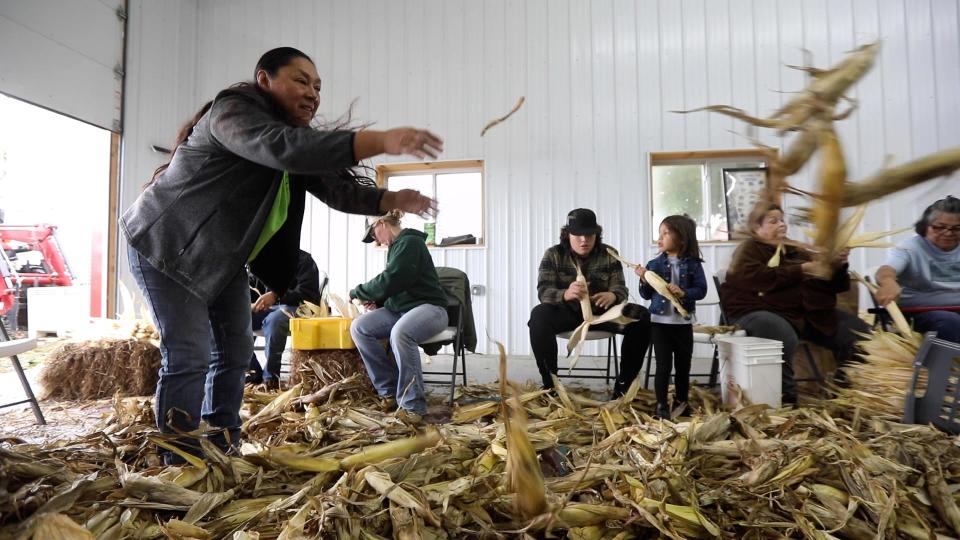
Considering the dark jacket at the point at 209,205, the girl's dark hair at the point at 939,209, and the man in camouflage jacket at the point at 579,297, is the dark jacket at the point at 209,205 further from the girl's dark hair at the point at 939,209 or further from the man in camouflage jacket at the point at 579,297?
the girl's dark hair at the point at 939,209

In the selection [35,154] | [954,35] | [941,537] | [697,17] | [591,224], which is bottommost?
[941,537]

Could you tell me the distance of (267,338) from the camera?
3.20 metres

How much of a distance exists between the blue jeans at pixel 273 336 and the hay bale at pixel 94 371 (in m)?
0.70

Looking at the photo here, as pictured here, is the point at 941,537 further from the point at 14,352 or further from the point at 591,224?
the point at 14,352

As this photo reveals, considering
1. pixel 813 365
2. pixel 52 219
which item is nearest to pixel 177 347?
pixel 813 365

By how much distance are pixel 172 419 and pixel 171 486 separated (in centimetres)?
30

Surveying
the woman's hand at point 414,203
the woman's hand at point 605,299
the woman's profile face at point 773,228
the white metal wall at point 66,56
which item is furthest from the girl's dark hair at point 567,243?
the white metal wall at point 66,56

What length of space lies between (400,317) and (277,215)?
1.40 m

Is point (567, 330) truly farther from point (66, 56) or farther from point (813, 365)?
point (66, 56)

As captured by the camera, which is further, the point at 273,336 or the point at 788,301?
the point at 273,336

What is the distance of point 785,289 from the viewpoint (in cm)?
256

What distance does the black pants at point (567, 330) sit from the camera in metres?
2.70

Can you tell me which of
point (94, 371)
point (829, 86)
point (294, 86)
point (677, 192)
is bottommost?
point (94, 371)

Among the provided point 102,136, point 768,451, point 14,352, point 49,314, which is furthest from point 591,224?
point 49,314
